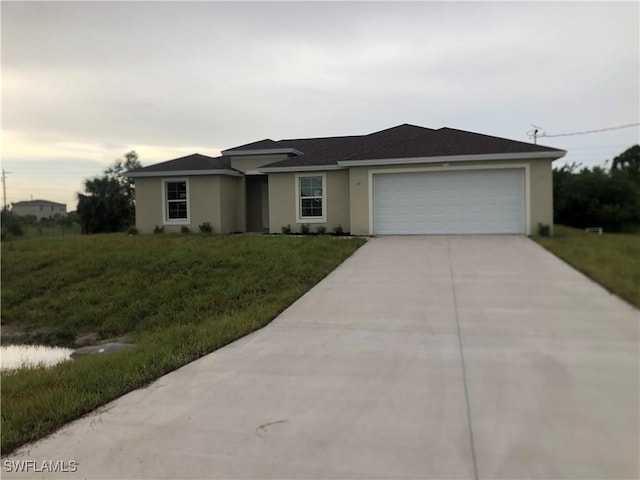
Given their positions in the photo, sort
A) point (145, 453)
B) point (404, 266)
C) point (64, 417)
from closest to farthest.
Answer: point (145, 453)
point (64, 417)
point (404, 266)

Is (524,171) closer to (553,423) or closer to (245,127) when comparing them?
(553,423)

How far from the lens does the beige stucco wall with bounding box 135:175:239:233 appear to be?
1919 cm

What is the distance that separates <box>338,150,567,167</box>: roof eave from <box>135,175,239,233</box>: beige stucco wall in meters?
5.63

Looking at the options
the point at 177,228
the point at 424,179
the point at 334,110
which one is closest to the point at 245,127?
the point at 334,110

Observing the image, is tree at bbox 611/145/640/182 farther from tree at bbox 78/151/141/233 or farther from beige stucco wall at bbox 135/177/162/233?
tree at bbox 78/151/141/233

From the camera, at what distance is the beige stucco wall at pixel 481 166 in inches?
583

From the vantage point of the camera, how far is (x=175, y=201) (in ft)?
65.0

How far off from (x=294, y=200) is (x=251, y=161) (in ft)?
13.3

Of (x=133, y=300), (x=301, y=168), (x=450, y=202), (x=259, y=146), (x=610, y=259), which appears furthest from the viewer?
(x=259, y=146)

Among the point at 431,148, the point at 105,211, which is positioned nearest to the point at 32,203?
the point at 105,211

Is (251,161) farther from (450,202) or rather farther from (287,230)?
(450,202)

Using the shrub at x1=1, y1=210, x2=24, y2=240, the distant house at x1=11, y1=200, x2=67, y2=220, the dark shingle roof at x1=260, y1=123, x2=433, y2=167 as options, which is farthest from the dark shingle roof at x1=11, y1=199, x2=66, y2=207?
the dark shingle roof at x1=260, y1=123, x2=433, y2=167

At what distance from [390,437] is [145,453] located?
2035 mm

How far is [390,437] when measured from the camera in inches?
158
